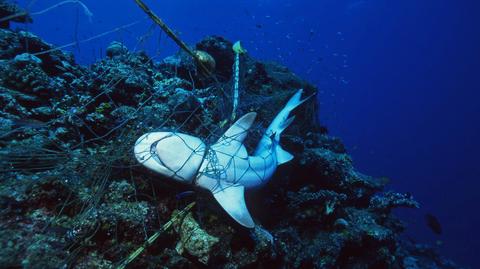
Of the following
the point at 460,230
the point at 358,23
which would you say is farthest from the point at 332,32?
the point at 460,230

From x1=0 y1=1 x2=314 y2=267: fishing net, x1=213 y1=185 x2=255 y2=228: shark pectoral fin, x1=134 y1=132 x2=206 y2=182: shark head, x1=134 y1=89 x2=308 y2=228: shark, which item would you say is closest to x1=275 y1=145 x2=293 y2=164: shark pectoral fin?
x1=0 y1=1 x2=314 y2=267: fishing net

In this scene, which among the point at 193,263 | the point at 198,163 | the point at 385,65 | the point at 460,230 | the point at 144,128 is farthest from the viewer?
the point at 385,65

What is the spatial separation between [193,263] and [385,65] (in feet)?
415

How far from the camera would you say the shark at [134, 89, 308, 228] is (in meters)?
3.41

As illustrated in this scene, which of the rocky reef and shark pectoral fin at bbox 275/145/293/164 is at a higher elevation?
shark pectoral fin at bbox 275/145/293/164

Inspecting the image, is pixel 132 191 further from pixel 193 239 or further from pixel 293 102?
pixel 293 102

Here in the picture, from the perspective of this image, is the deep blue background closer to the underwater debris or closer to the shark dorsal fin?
the shark dorsal fin

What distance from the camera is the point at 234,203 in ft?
12.6

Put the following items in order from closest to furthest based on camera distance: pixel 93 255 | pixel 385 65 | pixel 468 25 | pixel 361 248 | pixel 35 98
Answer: pixel 93 255 → pixel 35 98 → pixel 361 248 → pixel 468 25 → pixel 385 65

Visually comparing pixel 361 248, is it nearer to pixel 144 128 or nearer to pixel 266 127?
pixel 266 127

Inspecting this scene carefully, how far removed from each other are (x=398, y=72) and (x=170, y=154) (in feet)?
428

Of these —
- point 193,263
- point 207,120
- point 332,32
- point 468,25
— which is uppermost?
point 468,25

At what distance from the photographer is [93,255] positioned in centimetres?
276

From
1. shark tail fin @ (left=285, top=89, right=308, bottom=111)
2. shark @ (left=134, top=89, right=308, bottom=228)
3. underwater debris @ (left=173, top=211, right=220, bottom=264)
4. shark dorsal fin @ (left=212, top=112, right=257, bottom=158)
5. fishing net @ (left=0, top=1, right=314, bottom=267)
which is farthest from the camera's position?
shark tail fin @ (left=285, top=89, right=308, bottom=111)
